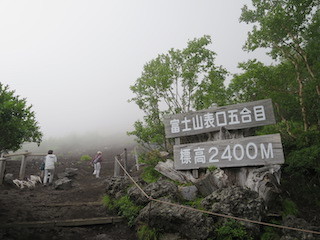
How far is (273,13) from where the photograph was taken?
764 cm

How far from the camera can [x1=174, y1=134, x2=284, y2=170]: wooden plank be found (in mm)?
5773

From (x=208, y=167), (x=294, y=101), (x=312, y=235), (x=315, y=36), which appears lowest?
(x=312, y=235)

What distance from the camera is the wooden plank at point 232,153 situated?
5.77 meters

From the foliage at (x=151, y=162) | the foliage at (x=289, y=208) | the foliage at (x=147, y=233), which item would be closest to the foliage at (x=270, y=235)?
the foliage at (x=289, y=208)

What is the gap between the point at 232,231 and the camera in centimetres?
455

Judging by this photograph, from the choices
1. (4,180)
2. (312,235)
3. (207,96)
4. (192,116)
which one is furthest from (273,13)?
(4,180)

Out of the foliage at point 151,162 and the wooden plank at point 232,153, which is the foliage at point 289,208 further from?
the foliage at point 151,162

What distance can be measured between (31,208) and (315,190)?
9.28 meters

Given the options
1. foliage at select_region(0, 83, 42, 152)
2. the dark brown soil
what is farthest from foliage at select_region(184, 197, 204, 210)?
foliage at select_region(0, 83, 42, 152)

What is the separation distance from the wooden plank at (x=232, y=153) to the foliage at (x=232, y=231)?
1.83 meters

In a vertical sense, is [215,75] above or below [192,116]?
above

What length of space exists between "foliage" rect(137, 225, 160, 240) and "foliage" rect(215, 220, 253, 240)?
1.35 m

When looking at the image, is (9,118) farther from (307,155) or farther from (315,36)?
(315,36)

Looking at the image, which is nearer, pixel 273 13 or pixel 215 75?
pixel 273 13
